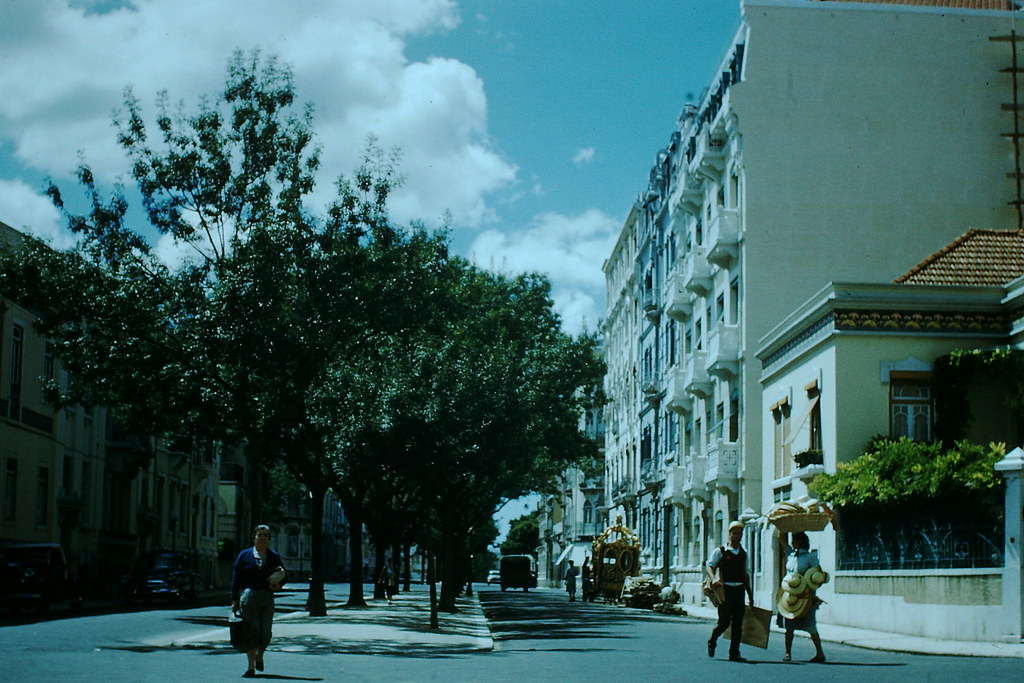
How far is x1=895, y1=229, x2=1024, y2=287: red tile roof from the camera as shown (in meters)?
31.9

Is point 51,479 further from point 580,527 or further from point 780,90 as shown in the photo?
point 580,527

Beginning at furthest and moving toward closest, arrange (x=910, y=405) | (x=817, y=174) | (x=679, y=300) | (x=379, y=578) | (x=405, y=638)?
(x=379, y=578) → (x=679, y=300) → (x=817, y=174) → (x=910, y=405) → (x=405, y=638)

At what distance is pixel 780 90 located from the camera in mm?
39781

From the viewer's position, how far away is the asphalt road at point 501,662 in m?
15.0

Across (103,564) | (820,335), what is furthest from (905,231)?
(103,564)

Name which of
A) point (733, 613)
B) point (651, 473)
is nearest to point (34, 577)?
point (733, 613)

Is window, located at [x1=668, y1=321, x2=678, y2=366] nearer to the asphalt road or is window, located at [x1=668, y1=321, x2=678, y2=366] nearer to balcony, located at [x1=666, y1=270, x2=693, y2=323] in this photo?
balcony, located at [x1=666, y1=270, x2=693, y2=323]

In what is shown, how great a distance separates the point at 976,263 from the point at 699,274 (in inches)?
503

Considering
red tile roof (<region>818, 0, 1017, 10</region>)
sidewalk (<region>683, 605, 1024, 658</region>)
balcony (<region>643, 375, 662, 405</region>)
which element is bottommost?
sidewalk (<region>683, 605, 1024, 658</region>)

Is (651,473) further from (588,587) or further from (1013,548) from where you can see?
(1013,548)

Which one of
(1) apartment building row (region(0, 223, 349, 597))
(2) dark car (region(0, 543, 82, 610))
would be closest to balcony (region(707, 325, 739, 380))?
(1) apartment building row (region(0, 223, 349, 597))

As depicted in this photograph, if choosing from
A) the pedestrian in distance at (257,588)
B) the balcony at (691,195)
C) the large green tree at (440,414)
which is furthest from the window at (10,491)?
the pedestrian in distance at (257,588)

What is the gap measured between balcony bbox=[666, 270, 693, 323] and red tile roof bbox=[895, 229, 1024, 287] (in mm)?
14262

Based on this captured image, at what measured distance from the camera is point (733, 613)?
18.1 meters
